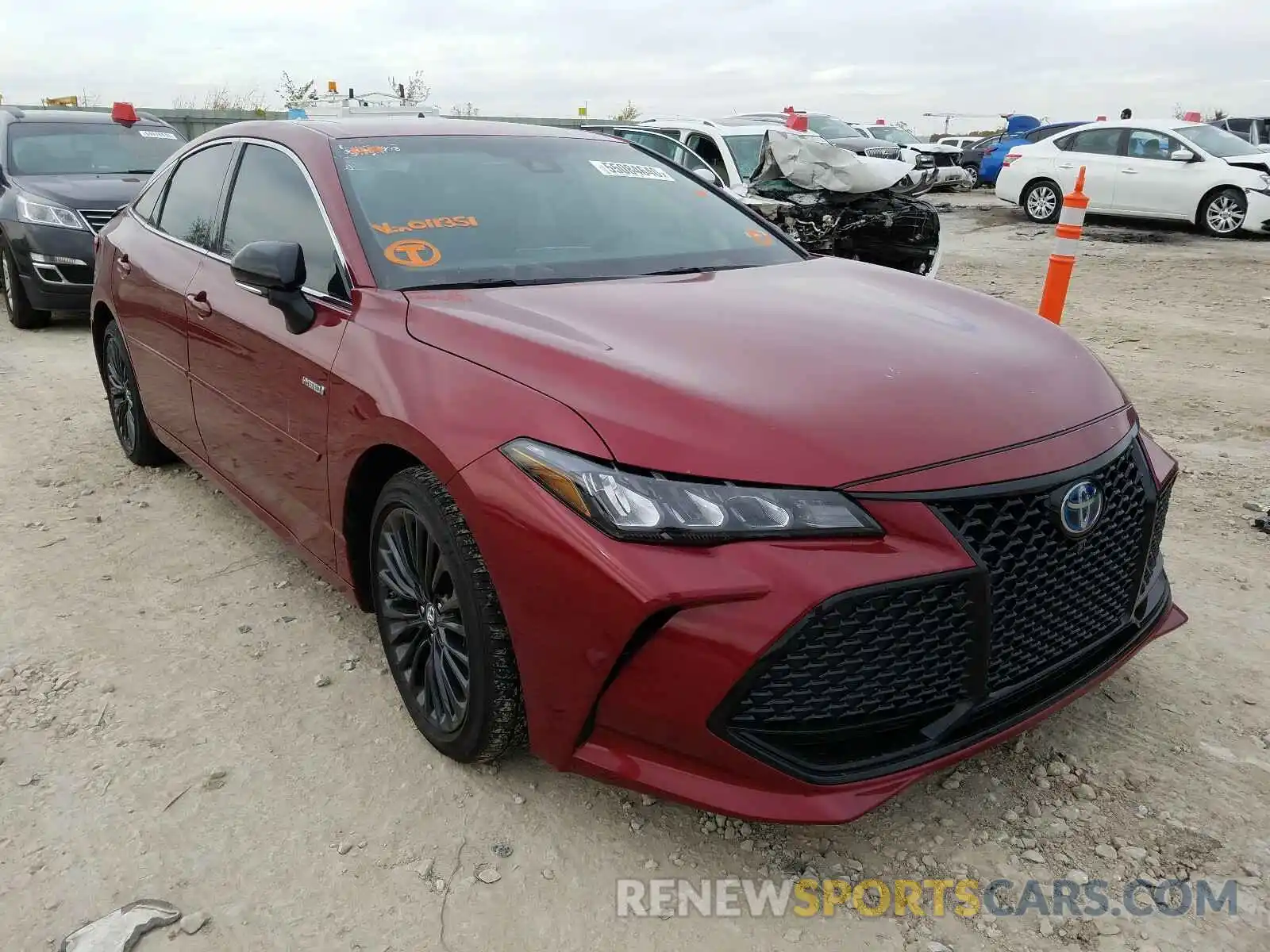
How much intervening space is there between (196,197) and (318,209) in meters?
1.23

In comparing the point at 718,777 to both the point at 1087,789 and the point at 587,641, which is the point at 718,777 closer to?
the point at 587,641

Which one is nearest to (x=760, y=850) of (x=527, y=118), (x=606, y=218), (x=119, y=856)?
(x=119, y=856)

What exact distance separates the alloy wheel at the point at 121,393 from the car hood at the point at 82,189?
3446mm

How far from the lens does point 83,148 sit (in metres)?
8.38

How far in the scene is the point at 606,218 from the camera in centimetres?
309

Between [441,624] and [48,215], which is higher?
[48,215]

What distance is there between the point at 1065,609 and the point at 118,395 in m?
4.28

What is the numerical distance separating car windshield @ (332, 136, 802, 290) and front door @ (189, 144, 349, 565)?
18cm

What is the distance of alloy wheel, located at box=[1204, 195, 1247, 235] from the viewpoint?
42.3 feet

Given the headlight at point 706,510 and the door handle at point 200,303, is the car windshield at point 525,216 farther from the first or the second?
the headlight at point 706,510

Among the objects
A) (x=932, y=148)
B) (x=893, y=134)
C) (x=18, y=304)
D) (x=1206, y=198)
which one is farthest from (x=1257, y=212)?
(x=18, y=304)

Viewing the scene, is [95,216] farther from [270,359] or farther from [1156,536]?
[1156,536]

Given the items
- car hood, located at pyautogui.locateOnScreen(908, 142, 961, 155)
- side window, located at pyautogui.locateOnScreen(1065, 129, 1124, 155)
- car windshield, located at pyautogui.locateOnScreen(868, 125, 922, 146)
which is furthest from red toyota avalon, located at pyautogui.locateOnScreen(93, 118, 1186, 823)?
car windshield, located at pyautogui.locateOnScreen(868, 125, 922, 146)

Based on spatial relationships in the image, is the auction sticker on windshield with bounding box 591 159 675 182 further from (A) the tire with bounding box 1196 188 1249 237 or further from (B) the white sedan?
(A) the tire with bounding box 1196 188 1249 237
